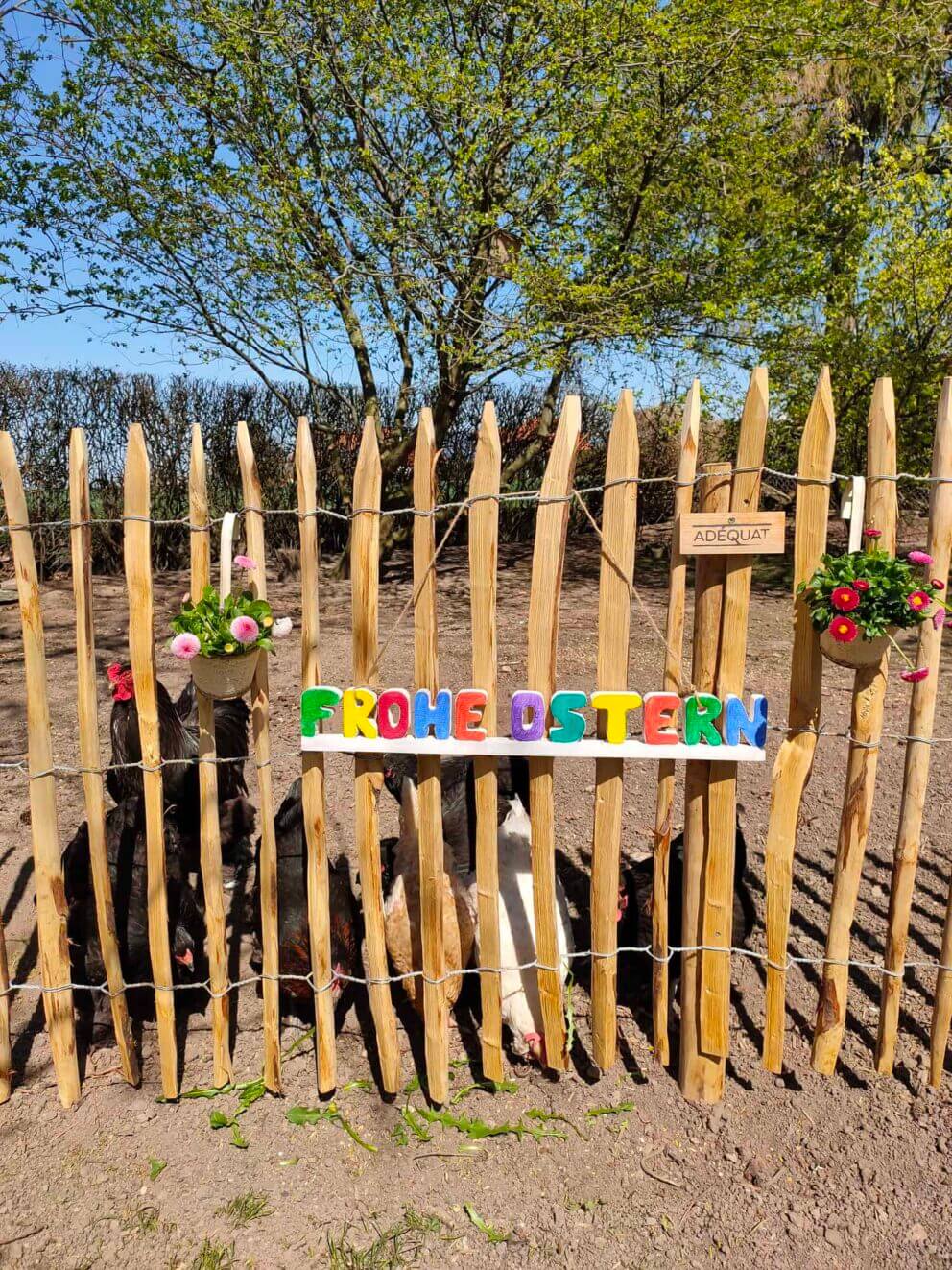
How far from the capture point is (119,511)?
41.9 feet

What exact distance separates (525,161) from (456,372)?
2.52m

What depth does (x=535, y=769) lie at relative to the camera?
106 inches

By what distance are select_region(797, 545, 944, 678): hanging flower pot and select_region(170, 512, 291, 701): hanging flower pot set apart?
1.58 m

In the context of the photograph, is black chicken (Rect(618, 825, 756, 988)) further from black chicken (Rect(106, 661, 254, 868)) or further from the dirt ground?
black chicken (Rect(106, 661, 254, 868))

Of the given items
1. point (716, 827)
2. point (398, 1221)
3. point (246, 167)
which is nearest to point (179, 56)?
point (246, 167)

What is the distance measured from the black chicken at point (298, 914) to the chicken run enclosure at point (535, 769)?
6 cm

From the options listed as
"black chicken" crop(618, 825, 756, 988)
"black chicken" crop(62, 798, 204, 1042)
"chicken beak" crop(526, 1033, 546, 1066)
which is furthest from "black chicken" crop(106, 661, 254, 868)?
"black chicken" crop(618, 825, 756, 988)

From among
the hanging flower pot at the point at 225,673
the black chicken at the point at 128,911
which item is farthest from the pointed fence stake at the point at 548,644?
the black chicken at the point at 128,911

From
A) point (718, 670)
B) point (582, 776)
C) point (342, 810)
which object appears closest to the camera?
point (718, 670)

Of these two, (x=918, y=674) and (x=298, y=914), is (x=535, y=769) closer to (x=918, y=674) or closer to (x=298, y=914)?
(x=298, y=914)

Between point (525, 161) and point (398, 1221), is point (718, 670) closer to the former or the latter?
point (398, 1221)

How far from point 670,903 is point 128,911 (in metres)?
2.00

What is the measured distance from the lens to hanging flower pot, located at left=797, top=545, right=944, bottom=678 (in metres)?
2.39

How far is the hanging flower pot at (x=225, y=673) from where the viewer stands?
2.56m
